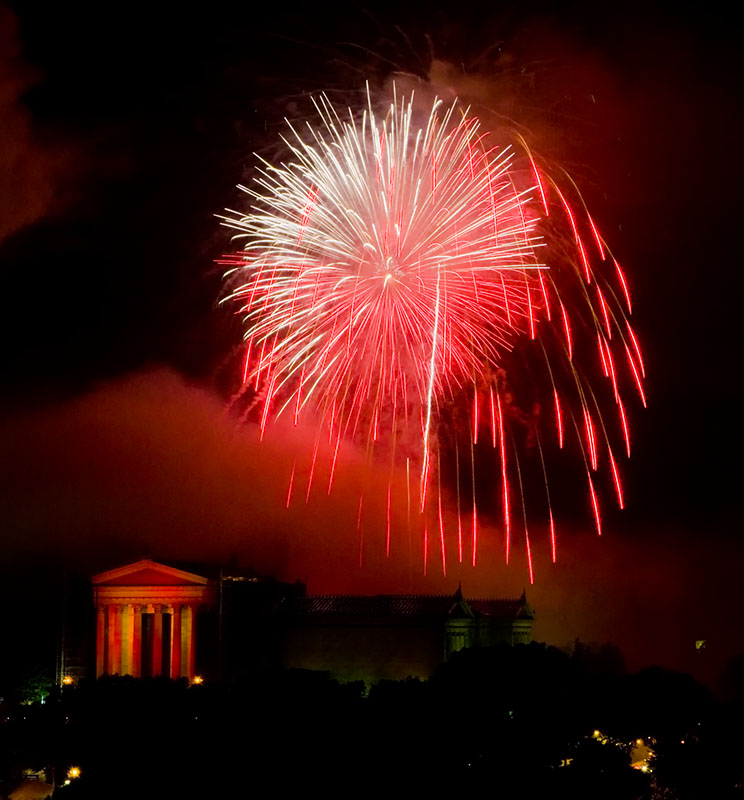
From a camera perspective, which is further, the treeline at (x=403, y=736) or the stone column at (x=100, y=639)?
the stone column at (x=100, y=639)

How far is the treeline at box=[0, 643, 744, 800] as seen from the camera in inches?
1756

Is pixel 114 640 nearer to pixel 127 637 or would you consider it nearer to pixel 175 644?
pixel 127 637

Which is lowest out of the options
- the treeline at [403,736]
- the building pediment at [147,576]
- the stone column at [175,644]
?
the treeline at [403,736]

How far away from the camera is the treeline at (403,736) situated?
4459cm

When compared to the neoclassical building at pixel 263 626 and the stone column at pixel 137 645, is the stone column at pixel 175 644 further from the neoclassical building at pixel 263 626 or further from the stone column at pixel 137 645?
the stone column at pixel 137 645

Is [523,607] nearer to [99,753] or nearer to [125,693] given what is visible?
[125,693]

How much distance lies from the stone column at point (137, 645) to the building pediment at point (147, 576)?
5.74 ft

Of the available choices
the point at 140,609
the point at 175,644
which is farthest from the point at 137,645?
the point at 175,644

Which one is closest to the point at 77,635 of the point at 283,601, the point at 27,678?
the point at 27,678

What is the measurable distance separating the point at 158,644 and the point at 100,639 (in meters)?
3.45

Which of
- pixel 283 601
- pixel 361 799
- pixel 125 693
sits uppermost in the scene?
pixel 283 601

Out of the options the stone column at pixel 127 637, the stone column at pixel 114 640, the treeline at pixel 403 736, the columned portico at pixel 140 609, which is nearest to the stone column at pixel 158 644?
the columned portico at pixel 140 609

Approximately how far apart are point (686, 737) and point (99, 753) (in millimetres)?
21837

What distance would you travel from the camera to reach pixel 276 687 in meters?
55.0
